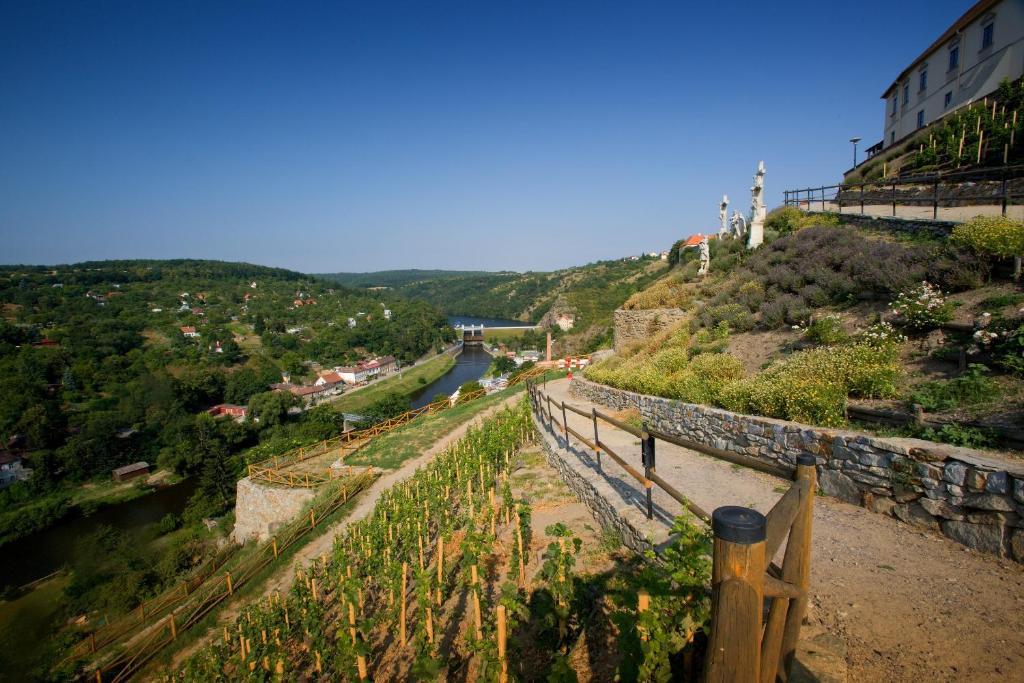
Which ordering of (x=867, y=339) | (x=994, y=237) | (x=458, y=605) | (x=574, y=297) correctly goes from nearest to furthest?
(x=458, y=605) < (x=867, y=339) < (x=994, y=237) < (x=574, y=297)

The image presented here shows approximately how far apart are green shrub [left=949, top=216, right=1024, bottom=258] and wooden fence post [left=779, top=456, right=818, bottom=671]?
9.54 m

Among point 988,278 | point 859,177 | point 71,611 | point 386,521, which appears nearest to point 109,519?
point 71,611

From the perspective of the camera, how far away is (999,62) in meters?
20.1

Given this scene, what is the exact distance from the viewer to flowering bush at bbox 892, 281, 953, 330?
24.1ft

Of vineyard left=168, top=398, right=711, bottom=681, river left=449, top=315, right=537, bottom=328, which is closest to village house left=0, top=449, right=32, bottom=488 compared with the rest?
vineyard left=168, top=398, right=711, bottom=681

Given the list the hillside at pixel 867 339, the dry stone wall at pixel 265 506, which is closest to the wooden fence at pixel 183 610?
the dry stone wall at pixel 265 506

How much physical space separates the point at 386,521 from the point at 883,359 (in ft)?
33.0

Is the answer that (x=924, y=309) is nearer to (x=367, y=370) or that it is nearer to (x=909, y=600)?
(x=909, y=600)

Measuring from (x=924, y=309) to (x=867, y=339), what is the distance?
94 cm

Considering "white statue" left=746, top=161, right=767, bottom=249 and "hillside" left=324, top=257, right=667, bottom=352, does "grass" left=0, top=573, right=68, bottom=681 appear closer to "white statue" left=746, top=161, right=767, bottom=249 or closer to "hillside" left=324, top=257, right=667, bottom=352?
"white statue" left=746, top=161, right=767, bottom=249

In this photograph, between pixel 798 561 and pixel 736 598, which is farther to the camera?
pixel 798 561

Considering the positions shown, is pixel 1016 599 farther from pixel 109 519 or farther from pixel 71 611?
pixel 109 519

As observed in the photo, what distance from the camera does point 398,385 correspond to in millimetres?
63812

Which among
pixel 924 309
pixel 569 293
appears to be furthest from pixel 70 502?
pixel 569 293
